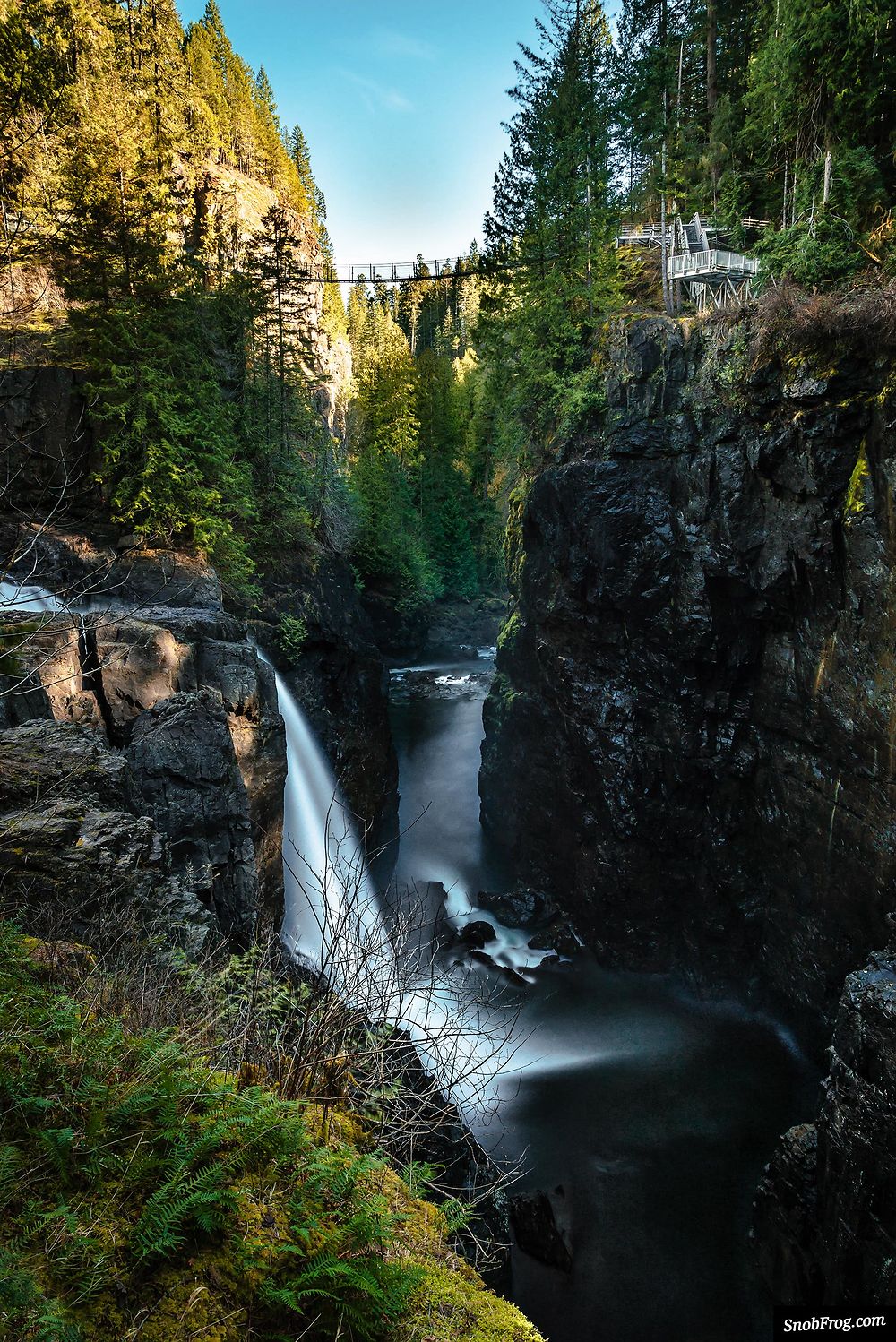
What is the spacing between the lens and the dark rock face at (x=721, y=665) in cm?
1226

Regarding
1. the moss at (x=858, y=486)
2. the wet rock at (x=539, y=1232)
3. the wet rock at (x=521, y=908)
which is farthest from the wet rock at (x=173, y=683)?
the moss at (x=858, y=486)

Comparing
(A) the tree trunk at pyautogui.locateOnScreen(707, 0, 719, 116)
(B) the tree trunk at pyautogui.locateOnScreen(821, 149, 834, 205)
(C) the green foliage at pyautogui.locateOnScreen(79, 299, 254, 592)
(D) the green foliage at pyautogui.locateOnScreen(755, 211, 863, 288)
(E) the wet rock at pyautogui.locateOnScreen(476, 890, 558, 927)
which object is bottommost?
(E) the wet rock at pyautogui.locateOnScreen(476, 890, 558, 927)

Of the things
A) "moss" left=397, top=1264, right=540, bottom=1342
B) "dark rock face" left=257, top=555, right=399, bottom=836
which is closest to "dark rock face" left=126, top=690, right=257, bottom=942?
"moss" left=397, top=1264, right=540, bottom=1342

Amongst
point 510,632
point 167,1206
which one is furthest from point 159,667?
point 510,632

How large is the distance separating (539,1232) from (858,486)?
14359mm

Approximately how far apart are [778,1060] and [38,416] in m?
22.1

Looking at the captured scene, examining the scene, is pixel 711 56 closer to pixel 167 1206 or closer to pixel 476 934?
pixel 476 934

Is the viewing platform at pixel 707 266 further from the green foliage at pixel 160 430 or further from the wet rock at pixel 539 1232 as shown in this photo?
the wet rock at pixel 539 1232

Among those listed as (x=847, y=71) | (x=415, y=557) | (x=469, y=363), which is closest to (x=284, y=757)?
(x=847, y=71)

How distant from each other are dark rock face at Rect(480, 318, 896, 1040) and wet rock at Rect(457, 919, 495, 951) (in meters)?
2.65

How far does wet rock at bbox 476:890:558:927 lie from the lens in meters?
18.9

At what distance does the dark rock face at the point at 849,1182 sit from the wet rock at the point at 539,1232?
3.27m

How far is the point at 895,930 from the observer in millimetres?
10758

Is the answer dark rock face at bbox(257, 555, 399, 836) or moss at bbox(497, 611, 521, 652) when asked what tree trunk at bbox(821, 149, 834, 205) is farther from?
dark rock face at bbox(257, 555, 399, 836)
